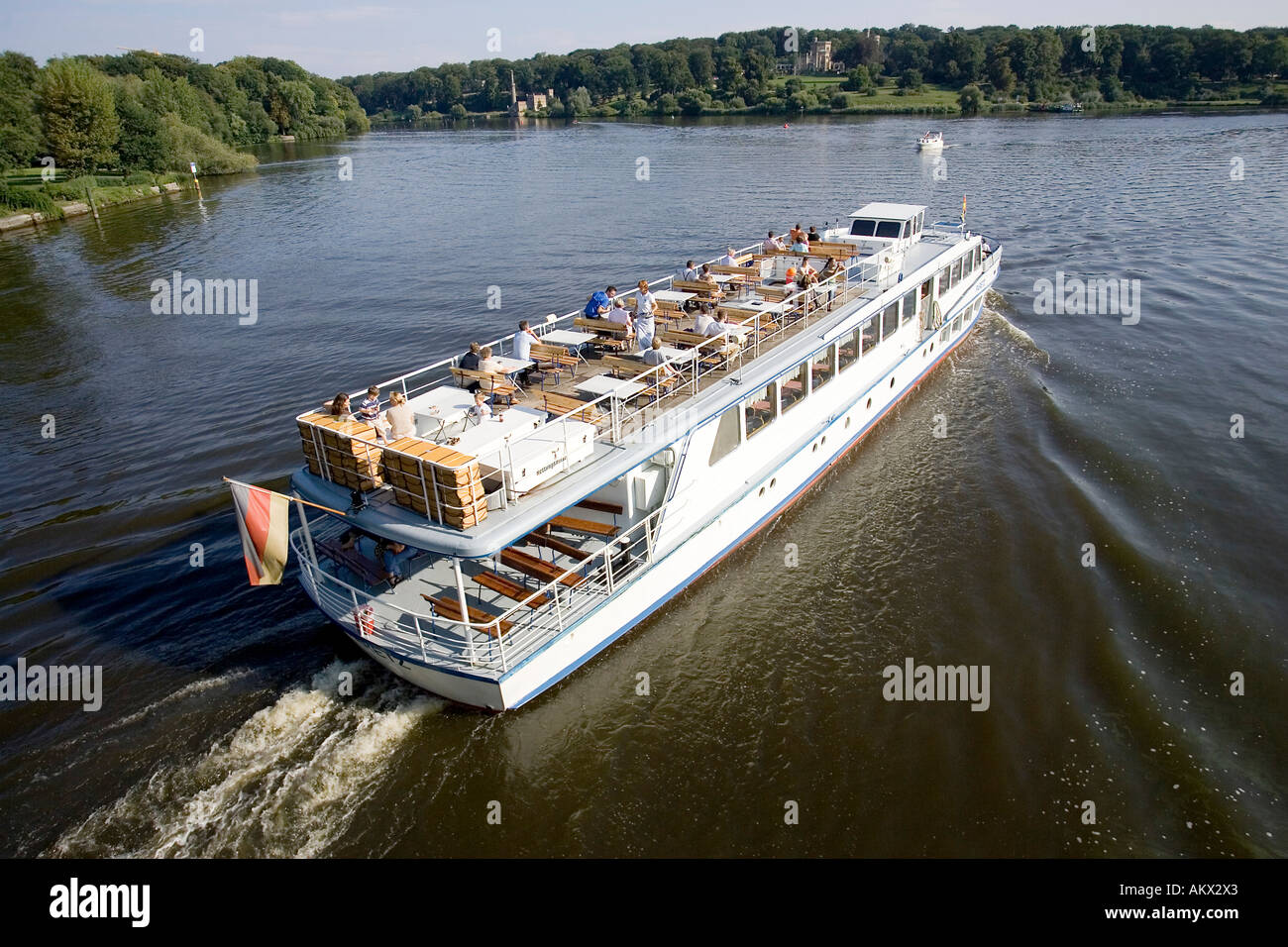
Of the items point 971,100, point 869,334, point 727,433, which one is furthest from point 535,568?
point 971,100

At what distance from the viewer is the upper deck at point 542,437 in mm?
12227

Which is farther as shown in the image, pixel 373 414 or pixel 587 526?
pixel 587 526

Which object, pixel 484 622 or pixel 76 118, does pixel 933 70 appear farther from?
pixel 484 622

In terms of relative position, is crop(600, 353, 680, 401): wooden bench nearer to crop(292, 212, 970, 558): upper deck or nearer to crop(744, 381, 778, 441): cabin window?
crop(292, 212, 970, 558): upper deck

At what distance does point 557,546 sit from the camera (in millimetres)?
15102

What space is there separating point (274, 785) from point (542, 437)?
681 centimetres

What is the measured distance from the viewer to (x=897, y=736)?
43.4ft

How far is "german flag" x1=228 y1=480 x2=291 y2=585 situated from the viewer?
12.3 meters

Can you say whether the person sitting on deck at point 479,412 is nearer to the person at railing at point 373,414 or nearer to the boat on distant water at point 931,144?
the person at railing at point 373,414

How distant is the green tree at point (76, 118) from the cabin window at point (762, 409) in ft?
271

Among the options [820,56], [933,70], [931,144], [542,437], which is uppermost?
[820,56]

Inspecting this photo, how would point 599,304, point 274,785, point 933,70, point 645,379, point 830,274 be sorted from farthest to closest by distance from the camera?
point 933,70, point 830,274, point 599,304, point 645,379, point 274,785
